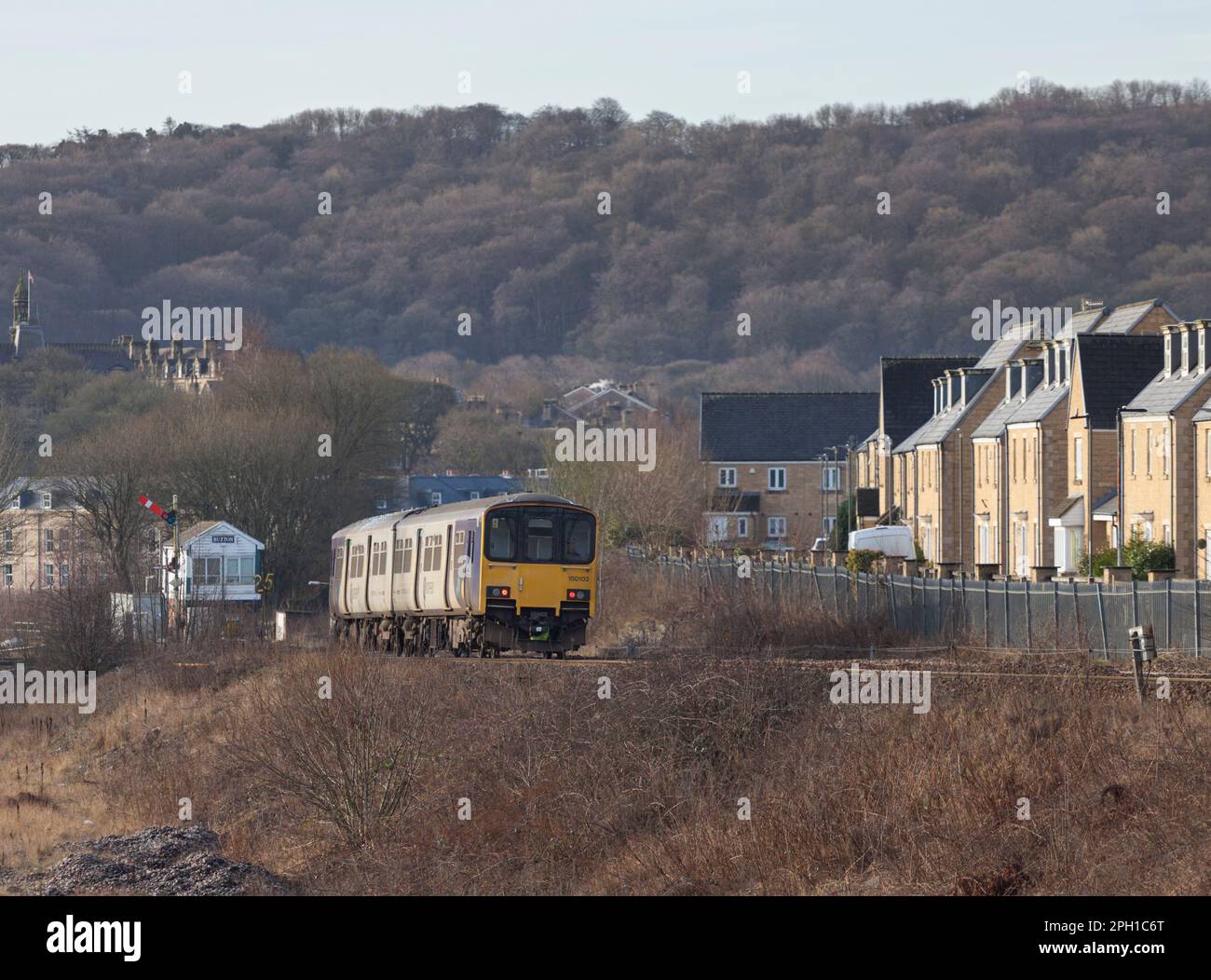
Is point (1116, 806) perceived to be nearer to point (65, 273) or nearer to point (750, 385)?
point (750, 385)

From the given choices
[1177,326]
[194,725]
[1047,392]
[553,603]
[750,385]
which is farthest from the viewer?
[750,385]

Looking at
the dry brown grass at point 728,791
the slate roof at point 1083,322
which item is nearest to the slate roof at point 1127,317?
the slate roof at point 1083,322

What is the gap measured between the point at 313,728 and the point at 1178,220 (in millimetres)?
156036

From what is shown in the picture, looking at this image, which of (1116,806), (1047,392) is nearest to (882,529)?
(1047,392)

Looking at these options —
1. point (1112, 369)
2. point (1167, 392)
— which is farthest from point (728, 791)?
point (1112, 369)

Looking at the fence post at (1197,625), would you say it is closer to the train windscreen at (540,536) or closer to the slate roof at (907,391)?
the train windscreen at (540,536)

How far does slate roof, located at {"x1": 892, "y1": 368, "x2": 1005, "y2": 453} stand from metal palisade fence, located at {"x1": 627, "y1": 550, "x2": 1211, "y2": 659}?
47.3 feet

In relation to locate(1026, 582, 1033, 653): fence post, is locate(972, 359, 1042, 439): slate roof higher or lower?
higher

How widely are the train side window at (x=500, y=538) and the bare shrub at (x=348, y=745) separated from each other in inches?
245

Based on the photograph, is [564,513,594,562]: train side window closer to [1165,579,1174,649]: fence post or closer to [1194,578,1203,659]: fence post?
[1165,579,1174,649]: fence post

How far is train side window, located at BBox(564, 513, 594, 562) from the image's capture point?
104 ft

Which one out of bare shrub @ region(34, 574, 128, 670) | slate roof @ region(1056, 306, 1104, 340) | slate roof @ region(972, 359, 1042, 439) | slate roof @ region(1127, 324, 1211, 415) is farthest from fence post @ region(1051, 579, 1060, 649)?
bare shrub @ region(34, 574, 128, 670)

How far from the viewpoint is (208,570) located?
63.4m

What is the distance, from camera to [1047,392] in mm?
50031
